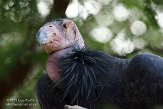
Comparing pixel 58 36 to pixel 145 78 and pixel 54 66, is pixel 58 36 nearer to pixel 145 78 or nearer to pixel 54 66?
pixel 54 66

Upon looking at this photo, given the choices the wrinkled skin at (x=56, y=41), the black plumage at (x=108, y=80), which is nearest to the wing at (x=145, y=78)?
the black plumage at (x=108, y=80)

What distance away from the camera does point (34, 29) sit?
1.27m

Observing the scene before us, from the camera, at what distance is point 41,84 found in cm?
91

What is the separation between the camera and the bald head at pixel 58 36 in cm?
82

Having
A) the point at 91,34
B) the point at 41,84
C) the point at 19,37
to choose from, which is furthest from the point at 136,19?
the point at 41,84

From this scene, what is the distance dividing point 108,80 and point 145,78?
0.25 ft

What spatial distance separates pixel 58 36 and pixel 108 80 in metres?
0.13

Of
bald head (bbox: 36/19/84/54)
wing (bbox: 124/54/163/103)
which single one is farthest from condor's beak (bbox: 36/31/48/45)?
wing (bbox: 124/54/163/103)

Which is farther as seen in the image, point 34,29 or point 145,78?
point 34,29

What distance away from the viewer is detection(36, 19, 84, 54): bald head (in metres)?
0.82

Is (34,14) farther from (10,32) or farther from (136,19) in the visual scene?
(136,19)

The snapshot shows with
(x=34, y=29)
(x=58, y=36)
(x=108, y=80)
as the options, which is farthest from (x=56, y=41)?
(x=34, y=29)

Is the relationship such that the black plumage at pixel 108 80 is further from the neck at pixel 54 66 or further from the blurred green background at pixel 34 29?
the blurred green background at pixel 34 29

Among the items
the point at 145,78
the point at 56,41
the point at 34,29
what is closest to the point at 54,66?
the point at 56,41
